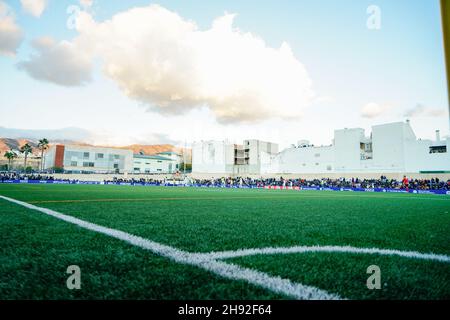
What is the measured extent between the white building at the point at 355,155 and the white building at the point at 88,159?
31.3 meters

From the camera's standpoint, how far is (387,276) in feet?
7.24

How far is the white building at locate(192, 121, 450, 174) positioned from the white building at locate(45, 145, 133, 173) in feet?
103

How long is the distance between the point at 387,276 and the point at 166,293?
1.72m

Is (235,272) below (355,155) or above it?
below

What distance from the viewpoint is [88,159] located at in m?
77.8

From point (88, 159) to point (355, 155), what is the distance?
222 ft

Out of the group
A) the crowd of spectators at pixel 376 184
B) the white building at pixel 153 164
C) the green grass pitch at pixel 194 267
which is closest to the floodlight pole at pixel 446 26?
the green grass pitch at pixel 194 267

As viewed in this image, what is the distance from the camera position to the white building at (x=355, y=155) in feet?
135

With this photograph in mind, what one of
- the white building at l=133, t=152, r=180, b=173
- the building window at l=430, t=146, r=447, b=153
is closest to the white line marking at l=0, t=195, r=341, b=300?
the building window at l=430, t=146, r=447, b=153

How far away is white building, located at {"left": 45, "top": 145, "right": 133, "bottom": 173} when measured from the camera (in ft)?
241

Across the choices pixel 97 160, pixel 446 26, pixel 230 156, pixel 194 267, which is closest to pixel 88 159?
pixel 97 160

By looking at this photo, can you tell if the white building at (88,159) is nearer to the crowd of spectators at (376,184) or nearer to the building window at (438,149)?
the crowd of spectators at (376,184)

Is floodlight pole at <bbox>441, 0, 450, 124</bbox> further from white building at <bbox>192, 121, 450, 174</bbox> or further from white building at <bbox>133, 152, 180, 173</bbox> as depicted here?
white building at <bbox>133, 152, 180, 173</bbox>

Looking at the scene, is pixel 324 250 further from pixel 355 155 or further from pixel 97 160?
pixel 97 160
